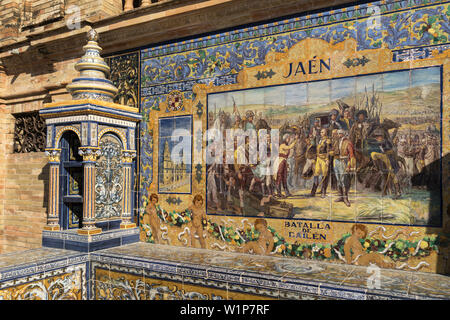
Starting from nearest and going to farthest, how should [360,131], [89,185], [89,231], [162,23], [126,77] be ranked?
[360,131] < [89,231] < [89,185] < [162,23] < [126,77]

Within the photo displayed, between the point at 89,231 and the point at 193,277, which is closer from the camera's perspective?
the point at 193,277

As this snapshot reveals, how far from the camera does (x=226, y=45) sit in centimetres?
509

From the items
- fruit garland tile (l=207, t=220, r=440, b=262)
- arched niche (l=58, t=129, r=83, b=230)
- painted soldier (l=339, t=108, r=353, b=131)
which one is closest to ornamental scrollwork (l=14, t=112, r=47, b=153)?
arched niche (l=58, t=129, r=83, b=230)

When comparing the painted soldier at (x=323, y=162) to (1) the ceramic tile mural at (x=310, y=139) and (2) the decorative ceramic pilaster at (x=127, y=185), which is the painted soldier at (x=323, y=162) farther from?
(2) the decorative ceramic pilaster at (x=127, y=185)

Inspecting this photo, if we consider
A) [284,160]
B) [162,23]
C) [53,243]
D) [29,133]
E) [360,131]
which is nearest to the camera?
[360,131]

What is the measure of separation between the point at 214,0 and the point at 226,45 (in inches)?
23.2

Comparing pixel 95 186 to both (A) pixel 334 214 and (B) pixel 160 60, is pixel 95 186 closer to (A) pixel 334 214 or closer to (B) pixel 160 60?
(B) pixel 160 60

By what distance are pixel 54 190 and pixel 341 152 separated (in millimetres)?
3897

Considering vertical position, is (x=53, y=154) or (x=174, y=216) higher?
(x=53, y=154)

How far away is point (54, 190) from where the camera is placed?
5.38 meters

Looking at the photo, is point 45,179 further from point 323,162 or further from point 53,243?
point 323,162

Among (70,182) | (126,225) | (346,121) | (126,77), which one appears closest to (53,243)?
(70,182)

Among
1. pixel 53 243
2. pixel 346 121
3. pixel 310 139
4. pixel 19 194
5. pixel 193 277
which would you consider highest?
pixel 346 121

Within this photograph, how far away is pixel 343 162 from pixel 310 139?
0.47 metres
